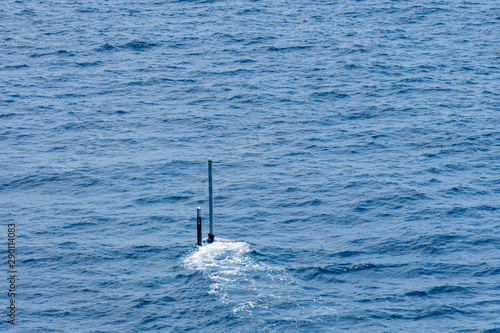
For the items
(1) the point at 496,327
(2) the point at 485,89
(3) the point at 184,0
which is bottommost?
(1) the point at 496,327

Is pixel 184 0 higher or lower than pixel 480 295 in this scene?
higher

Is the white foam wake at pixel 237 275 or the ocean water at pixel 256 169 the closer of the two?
the white foam wake at pixel 237 275

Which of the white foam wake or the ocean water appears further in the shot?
the ocean water

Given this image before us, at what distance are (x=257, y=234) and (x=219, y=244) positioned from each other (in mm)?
3173

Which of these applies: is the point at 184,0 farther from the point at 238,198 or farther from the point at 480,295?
the point at 480,295

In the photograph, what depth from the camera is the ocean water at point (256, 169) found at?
48938 mm

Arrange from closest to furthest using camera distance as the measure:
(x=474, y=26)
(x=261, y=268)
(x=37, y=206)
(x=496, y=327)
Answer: (x=496, y=327), (x=261, y=268), (x=37, y=206), (x=474, y=26)

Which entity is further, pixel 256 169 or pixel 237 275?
pixel 256 169

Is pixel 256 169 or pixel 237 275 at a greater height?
pixel 256 169

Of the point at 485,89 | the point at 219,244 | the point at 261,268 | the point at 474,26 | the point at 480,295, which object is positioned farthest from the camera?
the point at 474,26

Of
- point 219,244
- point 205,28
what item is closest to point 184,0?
point 205,28

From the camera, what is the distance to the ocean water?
4894 centimetres

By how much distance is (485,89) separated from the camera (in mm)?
82500

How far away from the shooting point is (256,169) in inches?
2660
